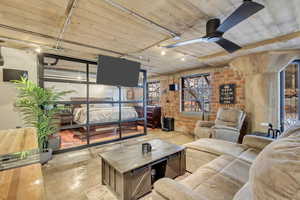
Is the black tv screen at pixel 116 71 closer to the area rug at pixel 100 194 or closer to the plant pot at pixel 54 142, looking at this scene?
the plant pot at pixel 54 142

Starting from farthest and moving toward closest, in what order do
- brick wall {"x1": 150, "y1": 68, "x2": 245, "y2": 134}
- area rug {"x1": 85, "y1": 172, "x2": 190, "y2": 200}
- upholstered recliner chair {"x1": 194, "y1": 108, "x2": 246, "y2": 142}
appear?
brick wall {"x1": 150, "y1": 68, "x2": 245, "y2": 134}, upholstered recliner chair {"x1": 194, "y1": 108, "x2": 246, "y2": 142}, area rug {"x1": 85, "y1": 172, "x2": 190, "y2": 200}

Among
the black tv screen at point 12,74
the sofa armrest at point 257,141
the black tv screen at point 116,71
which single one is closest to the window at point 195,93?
the black tv screen at point 116,71

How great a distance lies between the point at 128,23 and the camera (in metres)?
1.90

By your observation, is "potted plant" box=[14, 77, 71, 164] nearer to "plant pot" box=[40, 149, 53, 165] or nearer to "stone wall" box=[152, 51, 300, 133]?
"plant pot" box=[40, 149, 53, 165]

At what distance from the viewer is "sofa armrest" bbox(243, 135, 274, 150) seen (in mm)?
2016

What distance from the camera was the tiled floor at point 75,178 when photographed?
5.91 feet

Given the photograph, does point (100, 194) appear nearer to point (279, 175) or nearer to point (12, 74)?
point (279, 175)

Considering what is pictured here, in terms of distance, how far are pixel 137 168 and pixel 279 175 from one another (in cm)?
135

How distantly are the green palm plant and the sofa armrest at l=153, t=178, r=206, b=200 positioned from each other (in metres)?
2.70

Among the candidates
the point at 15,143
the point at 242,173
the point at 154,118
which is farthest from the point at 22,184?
the point at 154,118

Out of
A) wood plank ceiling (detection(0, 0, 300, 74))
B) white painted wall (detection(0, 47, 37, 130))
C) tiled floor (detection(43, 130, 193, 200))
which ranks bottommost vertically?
tiled floor (detection(43, 130, 193, 200))

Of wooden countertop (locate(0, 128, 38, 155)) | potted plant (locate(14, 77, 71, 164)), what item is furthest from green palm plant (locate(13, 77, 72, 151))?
wooden countertop (locate(0, 128, 38, 155))

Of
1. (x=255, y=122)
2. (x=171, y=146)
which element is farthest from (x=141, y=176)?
(x=255, y=122)

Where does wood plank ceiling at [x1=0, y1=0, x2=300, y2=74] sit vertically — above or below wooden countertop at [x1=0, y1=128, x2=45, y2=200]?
above
